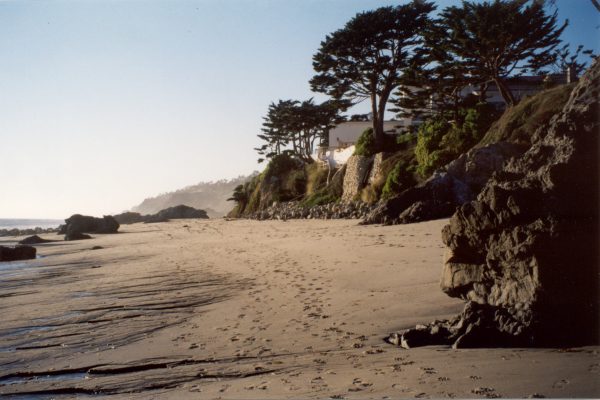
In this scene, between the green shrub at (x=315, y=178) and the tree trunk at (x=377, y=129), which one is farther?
the green shrub at (x=315, y=178)

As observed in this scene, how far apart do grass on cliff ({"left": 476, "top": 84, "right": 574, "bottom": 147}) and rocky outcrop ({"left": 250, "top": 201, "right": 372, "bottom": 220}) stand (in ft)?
24.4

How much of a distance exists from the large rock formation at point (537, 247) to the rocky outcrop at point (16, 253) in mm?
17716

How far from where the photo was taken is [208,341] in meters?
5.15

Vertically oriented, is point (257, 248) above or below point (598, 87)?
below

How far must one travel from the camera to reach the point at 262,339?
5047 mm

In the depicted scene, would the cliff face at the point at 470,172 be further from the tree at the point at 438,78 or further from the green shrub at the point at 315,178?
the green shrub at the point at 315,178

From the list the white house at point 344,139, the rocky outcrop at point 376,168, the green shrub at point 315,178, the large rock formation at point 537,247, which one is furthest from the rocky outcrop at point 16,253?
the white house at point 344,139

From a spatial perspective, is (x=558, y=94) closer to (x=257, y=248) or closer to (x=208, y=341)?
(x=257, y=248)

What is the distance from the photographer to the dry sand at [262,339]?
10.8 feet

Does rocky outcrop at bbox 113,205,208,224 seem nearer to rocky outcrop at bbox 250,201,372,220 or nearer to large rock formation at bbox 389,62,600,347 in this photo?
rocky outcrop at bbox 250,201,372,220

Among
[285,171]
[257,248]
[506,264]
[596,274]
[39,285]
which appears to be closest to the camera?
[596,274]

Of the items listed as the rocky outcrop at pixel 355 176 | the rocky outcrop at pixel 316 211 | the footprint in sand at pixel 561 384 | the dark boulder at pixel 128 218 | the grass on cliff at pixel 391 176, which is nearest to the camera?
the footprint in sand at pixel 561 384

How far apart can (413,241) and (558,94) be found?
43.2 feet

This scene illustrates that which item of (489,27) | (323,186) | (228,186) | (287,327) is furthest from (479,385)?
(228,186)
